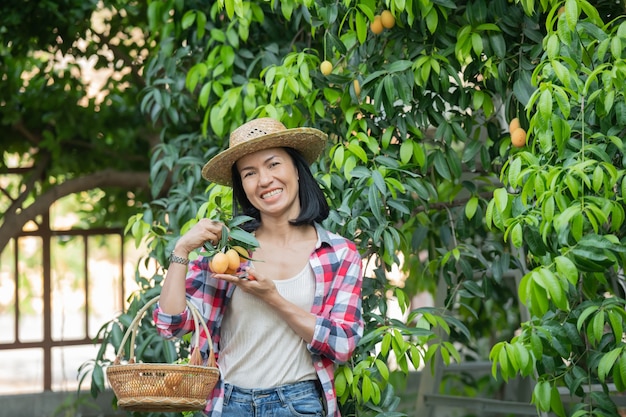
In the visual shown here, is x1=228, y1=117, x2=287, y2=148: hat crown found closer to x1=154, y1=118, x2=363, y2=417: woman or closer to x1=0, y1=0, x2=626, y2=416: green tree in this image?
x1=154, y1=118, x2=363, y2=417: woman

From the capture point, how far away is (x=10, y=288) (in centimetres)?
696

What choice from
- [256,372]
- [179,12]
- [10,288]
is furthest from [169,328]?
[10,288]

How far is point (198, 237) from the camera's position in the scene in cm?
211

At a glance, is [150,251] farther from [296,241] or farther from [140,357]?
[296,241]

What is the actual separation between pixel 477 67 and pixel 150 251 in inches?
48.5

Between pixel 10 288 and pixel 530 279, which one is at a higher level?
pixel 530 279

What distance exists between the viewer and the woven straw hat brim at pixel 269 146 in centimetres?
222

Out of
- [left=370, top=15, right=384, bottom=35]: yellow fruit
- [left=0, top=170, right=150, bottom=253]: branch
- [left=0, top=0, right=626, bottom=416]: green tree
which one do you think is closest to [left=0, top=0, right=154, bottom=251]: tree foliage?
[left=0, top=170, right=150, bottom=253]: branch

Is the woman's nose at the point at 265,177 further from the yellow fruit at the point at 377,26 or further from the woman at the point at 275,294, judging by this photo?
the yellow fruit at the point at 377,26

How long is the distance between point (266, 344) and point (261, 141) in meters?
0.45

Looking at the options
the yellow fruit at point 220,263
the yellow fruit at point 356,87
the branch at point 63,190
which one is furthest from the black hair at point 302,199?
the branch at point 63,190

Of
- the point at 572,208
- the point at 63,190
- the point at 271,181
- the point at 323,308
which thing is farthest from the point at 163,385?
the point at 63,190

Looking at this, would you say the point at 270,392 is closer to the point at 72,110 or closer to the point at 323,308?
the point at 323,308

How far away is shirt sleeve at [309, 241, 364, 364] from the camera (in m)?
2.11
